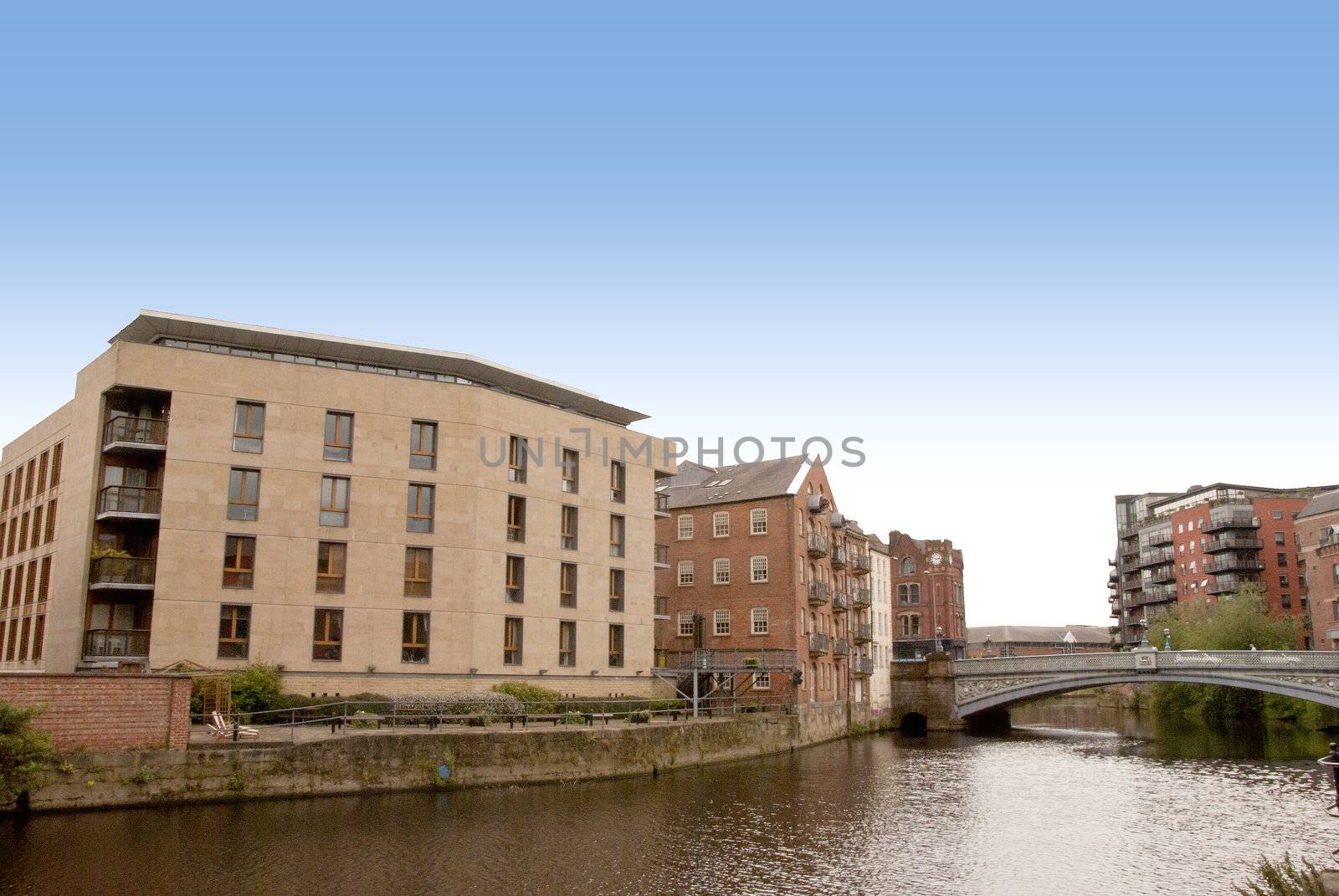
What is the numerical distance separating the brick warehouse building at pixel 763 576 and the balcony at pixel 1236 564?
52340 millimetres

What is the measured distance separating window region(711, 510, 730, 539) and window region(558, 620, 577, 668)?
17.1 m

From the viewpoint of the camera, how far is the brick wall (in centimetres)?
2433

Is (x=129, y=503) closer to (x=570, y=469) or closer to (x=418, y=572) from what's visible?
(x=418, y=572)

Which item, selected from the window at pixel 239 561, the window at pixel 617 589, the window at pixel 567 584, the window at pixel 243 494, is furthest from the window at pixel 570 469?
the window at pixel 239 561

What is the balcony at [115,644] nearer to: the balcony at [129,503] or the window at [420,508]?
the balcony at [129,503]

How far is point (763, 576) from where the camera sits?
5694 cm

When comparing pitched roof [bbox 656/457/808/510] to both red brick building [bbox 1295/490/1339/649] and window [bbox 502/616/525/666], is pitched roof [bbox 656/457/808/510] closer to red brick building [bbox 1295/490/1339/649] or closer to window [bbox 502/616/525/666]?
Answer: window [bbox 502/616/525/666]

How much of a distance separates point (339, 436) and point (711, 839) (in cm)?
2158

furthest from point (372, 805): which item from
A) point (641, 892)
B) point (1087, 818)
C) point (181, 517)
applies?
point (1087, 818)

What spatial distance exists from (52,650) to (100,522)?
4762 mm

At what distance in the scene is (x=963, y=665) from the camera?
64.4 metres

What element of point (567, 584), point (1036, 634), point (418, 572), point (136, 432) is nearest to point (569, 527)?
point (567, 584)

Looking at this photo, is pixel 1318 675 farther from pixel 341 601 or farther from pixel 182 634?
pixel 182 634

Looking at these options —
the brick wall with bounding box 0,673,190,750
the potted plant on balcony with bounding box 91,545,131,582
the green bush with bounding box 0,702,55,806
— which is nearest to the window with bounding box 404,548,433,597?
the potted plant on balcony with bounding box 91,545,131,582
